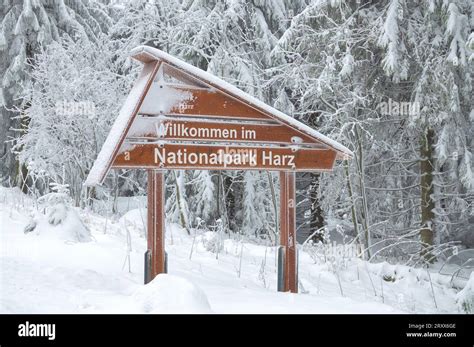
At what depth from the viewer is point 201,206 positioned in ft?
55.8

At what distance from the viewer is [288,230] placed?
6.73m

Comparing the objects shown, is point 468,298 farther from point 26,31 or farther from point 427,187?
point 26,31

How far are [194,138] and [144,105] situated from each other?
638 millimetres

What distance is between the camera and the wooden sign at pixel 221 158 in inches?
237

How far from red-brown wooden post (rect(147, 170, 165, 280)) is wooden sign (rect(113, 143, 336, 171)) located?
202mm

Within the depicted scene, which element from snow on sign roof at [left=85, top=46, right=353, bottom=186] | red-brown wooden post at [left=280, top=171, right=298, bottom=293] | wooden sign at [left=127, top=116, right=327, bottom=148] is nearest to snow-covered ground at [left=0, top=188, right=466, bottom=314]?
red-brown wooden post at [left=280, top=171, right=298, bottom=293]

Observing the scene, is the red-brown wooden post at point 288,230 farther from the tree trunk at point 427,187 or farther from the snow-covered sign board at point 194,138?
the tree trunk at point 427,187

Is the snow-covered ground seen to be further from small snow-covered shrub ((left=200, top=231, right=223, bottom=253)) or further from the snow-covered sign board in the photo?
the snow-covered sign board

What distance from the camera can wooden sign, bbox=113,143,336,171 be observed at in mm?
6008

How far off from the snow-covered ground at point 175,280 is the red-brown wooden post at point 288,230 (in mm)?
297

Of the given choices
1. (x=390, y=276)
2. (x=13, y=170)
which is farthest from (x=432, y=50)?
(x=13, y=170)

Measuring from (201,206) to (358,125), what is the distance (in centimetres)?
603

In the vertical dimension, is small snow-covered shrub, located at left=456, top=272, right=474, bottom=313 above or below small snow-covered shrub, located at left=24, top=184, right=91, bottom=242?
below
